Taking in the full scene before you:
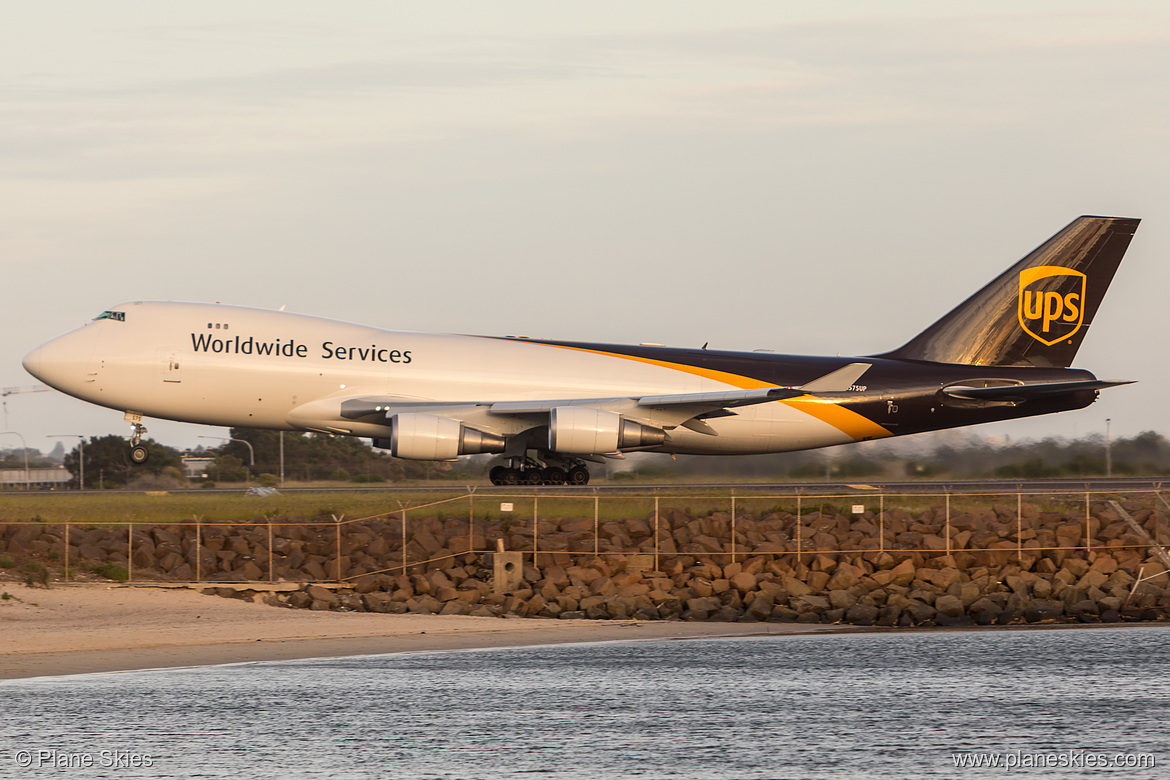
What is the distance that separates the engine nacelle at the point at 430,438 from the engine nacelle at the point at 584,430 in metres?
2.16

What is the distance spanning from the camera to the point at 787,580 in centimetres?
3238

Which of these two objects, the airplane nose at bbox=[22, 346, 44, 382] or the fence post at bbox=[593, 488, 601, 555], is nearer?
the fence post at bbox=[593, 488, 601, 555]

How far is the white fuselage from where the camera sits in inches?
1518

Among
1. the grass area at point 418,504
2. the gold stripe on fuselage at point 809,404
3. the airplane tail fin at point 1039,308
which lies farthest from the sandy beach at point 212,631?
the airplane tail fin at point 1039,308

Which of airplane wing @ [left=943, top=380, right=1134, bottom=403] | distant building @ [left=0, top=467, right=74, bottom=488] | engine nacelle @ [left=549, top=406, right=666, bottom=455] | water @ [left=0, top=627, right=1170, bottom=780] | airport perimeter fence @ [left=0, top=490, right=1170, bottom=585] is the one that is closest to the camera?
water @ [left=0, top=627, right=1170, bottom=780]

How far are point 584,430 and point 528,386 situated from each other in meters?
2.76

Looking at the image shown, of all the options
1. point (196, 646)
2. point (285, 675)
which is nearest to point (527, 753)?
point (285, 675)

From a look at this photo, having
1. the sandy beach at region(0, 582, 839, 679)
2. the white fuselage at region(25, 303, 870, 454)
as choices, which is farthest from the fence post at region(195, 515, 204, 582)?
the white fuselage at region(25, 303, 870, 454)

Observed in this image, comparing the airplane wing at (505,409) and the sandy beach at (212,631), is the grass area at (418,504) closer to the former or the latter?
the airplane wing at (505,409)

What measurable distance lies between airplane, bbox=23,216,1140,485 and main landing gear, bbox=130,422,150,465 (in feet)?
0.15

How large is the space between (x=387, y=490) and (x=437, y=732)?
19447 mm

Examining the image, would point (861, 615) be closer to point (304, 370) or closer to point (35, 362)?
point (304, 370)

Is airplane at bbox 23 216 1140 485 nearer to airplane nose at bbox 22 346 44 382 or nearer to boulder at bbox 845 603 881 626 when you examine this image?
airplane nose at bbox 22 346 44 382

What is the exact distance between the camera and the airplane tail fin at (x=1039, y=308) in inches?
1732
